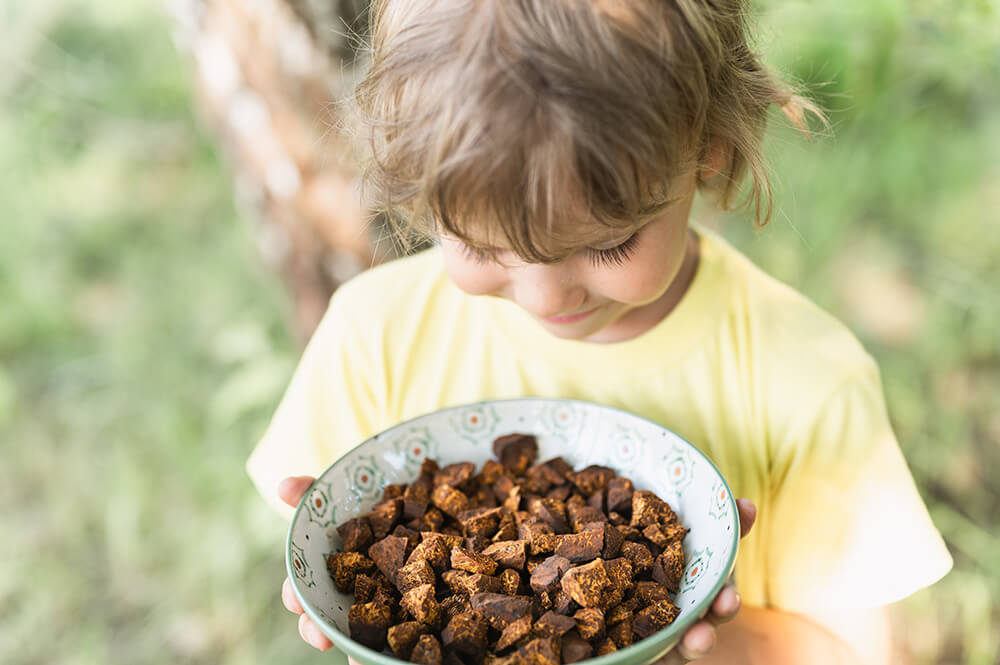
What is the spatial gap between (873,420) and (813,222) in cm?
132

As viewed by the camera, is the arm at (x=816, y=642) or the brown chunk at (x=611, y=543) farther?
the arm at (x=816, y=642)

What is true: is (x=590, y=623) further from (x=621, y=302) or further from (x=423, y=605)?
(x=621, y=302)

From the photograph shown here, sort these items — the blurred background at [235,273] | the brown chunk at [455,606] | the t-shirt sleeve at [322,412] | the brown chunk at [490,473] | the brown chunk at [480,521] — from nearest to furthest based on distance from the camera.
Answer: the brown chunk at [455,606] → the brown chunk at [480,521] → the brown chunk at [490,473] → the t-shirt sleeve at [322,412] → the blurred background at [235,273]

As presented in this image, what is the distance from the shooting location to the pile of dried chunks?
0.84m

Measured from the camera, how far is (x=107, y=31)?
2.99m

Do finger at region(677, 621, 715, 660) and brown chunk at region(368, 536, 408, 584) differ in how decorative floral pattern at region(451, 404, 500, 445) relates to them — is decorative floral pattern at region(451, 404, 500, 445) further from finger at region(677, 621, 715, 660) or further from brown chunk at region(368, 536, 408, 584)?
finger at region(677, 621, 715, 660)

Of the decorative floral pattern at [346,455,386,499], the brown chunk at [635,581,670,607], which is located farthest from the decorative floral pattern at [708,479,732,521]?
the decorative floral pattern at [346,455,386,499]

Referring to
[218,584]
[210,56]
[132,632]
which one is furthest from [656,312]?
[132,632]

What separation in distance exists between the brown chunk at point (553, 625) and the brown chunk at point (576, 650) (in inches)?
0.5

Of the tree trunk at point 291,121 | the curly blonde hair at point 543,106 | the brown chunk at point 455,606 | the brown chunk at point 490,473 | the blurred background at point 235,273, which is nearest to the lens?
the curly blonde hair at point 543,106

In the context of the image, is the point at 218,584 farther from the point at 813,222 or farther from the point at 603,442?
the point at 813,222

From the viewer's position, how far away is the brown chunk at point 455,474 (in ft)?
3.48

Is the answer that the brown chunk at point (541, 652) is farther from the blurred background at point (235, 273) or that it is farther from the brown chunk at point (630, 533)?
the blurred background at point (235, 273)

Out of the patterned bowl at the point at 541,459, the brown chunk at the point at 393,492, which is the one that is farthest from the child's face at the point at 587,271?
the brown chunk at the point at 393,492
